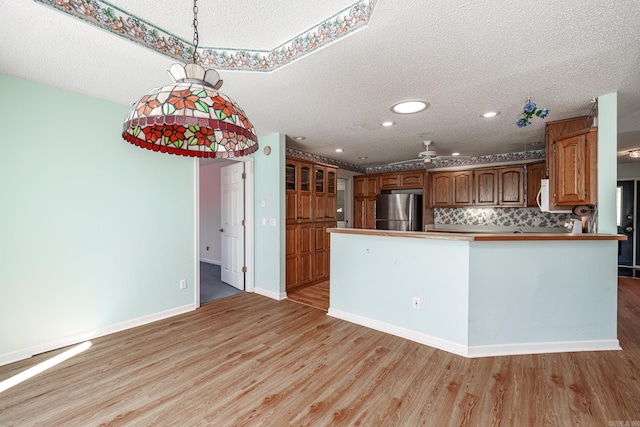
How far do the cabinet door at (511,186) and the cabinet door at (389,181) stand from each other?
1.82m

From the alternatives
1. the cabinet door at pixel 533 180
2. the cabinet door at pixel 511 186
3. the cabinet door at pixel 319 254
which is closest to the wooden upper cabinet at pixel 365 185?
the cabinet door at pixel 319 254

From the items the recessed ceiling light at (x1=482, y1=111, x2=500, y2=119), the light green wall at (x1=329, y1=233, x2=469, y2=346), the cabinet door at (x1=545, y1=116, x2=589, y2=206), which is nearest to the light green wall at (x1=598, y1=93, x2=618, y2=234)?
the cabinet door at (x1=545, y1=116, x2=589, y2=206)

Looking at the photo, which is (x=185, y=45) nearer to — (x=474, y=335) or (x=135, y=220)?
(x=135, y=220)

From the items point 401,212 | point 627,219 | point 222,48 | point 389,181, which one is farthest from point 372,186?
point 627,219

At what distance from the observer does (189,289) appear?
133 inches

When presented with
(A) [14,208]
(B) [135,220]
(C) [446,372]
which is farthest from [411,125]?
(A) [14,208]

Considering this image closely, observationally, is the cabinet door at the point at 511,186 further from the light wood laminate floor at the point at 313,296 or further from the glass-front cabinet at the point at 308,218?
the light wood laminate floor at the point at 313,296

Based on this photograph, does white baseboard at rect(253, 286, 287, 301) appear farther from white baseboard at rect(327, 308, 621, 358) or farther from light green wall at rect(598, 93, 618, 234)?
light green wall at rect(598, 93, 618, 234)

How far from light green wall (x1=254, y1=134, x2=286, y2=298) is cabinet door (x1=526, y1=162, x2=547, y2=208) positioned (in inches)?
160

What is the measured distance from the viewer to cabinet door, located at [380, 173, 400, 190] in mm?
5840

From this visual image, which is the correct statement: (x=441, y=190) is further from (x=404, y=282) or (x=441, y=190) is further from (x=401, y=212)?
(x=404, y=282)

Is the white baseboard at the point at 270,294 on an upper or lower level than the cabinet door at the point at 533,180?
lower

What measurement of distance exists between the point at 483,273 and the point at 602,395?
3.24ft

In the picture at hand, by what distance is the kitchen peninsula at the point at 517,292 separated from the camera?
2338 mm
